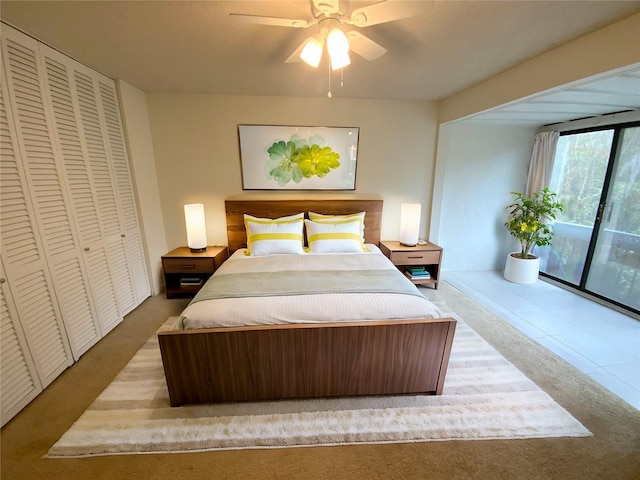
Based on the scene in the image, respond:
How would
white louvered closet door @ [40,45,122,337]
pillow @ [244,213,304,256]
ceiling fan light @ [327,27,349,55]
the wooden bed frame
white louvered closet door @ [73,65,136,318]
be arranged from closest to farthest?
1. ceiling fan light @ [327,27,349,55]
2. the wooden bed frame
3. white louvered closet door @ [40,45,122,337]
4. white louvered closet door @ [73,65,136,318]
5. pillow @ [244,213,304,256]

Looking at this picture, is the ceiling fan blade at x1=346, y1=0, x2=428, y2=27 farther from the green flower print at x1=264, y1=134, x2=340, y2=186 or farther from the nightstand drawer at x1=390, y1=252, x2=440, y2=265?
the nightstand drawer at x1=390, y1=252, x2=440, y2=265

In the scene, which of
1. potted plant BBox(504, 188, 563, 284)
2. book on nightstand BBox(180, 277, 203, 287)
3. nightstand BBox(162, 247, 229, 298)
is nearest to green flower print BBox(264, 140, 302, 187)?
nightstand BBox(162, 247, 229, 298)

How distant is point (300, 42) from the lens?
1.83 metres

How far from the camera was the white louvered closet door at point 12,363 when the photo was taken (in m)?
1.54

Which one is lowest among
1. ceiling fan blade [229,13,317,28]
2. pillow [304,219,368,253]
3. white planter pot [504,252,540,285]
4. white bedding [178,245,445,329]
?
white planter pot [504,252,540,285]

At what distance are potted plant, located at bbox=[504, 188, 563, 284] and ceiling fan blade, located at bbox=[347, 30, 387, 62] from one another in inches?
112

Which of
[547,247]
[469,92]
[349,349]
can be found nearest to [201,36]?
[349,349]

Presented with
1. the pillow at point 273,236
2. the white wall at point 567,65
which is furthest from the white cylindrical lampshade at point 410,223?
the pillow at point 273,236

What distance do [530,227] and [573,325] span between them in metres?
1.26

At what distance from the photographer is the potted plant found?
3346mm

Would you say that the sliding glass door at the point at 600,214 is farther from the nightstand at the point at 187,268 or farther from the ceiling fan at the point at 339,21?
the nightstand at the point at 187,268

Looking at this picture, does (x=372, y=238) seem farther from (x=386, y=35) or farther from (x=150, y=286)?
(x=150, y=286)

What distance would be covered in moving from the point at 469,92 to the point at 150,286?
405 cm

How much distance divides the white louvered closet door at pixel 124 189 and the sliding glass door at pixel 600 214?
16.7 feet
